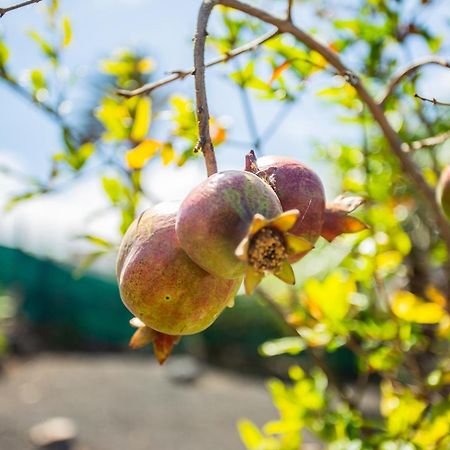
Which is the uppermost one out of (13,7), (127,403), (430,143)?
(13,7)

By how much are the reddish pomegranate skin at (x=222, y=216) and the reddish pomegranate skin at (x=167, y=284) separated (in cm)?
4

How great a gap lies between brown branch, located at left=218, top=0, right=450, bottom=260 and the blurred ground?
504 cm

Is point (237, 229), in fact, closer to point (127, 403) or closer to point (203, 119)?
point (203, 119)

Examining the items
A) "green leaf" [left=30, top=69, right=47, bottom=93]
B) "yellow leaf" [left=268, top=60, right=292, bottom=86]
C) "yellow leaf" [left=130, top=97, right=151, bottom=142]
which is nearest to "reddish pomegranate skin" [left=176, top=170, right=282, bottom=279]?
"yellow leaf" [left=268, top=60, right=292, bottom=86]

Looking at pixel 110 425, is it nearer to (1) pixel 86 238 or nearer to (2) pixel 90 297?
(2) pixel 90 297

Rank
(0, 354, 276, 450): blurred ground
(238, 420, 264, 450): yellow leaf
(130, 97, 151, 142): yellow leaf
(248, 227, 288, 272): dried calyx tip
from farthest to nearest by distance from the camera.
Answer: (0, 354, 276, 450): blurred ground < (238, 420, 264, 450): yellow leaf < (130, 97, 151, 142): yellow leaf < (248, 227, 288, 272): dried calyx tip

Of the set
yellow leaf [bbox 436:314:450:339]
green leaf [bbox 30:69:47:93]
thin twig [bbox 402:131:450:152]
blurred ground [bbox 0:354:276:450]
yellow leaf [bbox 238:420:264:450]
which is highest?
thin twig [bbox 402:131:450:152]

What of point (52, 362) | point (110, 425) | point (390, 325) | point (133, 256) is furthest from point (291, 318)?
point (52, 362)

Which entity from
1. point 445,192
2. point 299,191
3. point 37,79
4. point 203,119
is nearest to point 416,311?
point 445,192

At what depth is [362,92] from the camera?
0.94 metres

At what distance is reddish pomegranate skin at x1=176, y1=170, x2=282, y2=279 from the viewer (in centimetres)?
53

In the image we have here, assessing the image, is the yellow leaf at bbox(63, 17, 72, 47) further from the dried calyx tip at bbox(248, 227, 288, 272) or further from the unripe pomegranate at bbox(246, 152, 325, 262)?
the dried calyx tip at bbox(248, 227, 288, 272)

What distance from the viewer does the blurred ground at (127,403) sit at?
579cm

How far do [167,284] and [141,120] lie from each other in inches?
35.9
